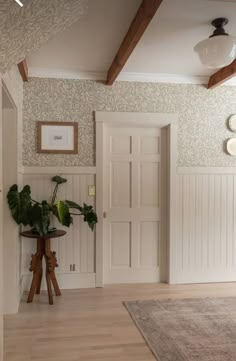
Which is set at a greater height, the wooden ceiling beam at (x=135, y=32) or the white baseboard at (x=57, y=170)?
the wooden ceiling beam at (x=135, y=32)

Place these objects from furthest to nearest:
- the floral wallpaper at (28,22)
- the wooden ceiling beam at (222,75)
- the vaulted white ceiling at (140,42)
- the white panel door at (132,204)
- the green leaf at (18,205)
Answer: the white panel door at (132,204) → the wooden ceiling beam at (222,75) → the green leaf at (18,205) → the vaulted white ceiling at (140,42) → the floral wallpaper at (28,22)

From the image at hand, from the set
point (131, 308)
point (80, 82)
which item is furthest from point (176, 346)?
point (80, 82)

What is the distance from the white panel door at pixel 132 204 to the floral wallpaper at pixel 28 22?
2.14 m

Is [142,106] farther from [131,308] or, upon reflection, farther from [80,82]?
[131,308]

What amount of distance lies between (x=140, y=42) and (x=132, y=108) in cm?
104

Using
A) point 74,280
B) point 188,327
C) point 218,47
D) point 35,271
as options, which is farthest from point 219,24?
point 74,280

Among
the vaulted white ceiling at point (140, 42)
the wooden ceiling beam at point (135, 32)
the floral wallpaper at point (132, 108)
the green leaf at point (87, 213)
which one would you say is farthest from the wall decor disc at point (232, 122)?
the green leaf at point (87, 213)

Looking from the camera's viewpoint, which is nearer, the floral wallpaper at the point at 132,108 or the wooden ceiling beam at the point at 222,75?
the wooden ceiling beam at the point at 222,75

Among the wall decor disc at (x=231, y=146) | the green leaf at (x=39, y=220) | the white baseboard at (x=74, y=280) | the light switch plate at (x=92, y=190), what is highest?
the wall decor disc at (x=231, y=146)

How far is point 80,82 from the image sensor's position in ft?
12.7

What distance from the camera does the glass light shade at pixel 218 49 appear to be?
2434mm

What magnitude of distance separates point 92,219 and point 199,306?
1.40 metres

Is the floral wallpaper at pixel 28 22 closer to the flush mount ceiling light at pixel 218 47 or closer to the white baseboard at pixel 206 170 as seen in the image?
the flush mount ceiling light at pixel 218 47

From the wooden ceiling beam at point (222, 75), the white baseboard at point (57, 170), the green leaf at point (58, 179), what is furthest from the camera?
the white baseboard at point (57, 170)
